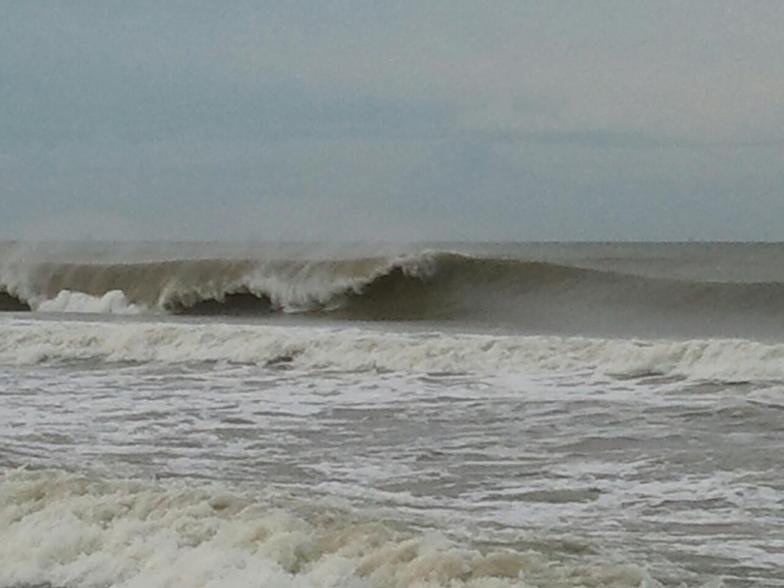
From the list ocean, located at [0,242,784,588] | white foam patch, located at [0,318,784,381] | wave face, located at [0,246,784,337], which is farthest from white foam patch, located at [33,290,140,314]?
white foam patch, located at [0,318,784,381]

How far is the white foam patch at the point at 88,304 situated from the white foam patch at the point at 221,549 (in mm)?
22444

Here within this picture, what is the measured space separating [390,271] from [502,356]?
13219 mm

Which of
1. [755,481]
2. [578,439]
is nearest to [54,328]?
[578,439]

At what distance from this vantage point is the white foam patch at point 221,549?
5559mm

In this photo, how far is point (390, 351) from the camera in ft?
49.3

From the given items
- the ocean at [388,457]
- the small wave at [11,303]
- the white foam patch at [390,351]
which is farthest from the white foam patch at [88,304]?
the white foam patch at [390,351]

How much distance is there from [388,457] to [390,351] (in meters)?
6.18

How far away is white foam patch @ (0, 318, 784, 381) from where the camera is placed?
13.5 meters

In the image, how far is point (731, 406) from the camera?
10.9 meters

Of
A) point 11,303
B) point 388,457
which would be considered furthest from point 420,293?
point 388,457

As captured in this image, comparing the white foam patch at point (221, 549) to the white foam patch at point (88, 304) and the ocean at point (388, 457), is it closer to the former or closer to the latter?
the ocean at point (388, 457)

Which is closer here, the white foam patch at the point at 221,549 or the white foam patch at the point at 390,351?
the white foam patch at the point at 221,549

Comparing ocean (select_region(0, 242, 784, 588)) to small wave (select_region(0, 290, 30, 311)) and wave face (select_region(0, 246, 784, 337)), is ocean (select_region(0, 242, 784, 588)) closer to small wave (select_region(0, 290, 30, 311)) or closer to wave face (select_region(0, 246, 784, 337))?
wave face (select_region(0, 246, 784, 337))

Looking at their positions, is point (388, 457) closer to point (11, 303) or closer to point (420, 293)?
point (420, 293)
